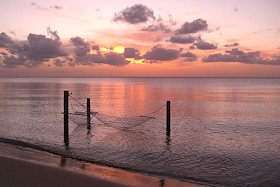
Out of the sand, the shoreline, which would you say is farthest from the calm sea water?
the sand

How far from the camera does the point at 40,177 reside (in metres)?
8.61

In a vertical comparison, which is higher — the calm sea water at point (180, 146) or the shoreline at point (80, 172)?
the shoreline at point (80, 172)

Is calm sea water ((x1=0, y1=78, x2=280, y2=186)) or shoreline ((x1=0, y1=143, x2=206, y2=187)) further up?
shoreline ((x1=0, y1=143, x2=206, y2=187))

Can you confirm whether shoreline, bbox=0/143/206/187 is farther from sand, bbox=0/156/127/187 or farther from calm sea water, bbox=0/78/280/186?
calm sea water, bbox=0/78/280/186

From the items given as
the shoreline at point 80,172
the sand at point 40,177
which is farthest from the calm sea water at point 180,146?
the sand at point 40,177

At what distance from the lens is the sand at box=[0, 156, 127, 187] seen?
810 cm

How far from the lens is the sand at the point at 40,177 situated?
8.10 metres

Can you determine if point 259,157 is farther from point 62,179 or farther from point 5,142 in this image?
point 5,142

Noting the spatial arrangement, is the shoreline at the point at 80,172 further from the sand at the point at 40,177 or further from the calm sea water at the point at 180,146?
the calm sea water at the point at 180,146

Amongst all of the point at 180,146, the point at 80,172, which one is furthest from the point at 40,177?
the point at 180,146

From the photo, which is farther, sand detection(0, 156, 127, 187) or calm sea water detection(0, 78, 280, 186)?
calm sea water detection(0, 78, 280, 186)

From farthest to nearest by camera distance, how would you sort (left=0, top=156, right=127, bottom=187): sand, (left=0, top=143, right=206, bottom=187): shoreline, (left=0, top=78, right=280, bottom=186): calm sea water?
(left=0, top=78, right=280, bottom=186): calm sea water < (left=0, top=143, right=206, bottom=187): shoreline < (left=0, top=156, right=127, bottom=187): sand

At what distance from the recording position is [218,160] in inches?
509

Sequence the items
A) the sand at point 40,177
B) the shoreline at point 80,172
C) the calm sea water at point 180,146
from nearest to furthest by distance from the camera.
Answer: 1. the sand at point 40,177
2. the shoreline at point 80,172
3. the calm sea water at point 180,146
